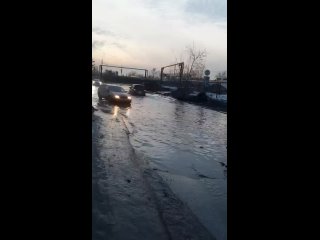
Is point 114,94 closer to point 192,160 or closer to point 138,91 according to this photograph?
point 138,91

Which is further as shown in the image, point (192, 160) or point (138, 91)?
point (138, 91)

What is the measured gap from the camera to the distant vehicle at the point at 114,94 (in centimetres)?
2610

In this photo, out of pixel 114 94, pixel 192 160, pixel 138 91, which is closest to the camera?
pixel 192 160

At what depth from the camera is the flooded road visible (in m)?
5.91

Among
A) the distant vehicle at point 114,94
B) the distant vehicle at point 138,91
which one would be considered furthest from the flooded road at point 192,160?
the distant vehicle at point 138,91

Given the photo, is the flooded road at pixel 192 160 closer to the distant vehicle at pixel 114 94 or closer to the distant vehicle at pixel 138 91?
the distant vehicle at pixel 114 94

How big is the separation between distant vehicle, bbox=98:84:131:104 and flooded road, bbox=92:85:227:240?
28.3 feet

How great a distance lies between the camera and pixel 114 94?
87.2 ft

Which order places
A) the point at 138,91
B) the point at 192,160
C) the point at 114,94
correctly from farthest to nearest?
1. the point at 138,91
2. the point at 114,94
3. the point at 192,160

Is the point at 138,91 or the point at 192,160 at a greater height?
the point at 138,91

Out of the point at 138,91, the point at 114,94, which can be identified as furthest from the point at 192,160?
the point at 138,91

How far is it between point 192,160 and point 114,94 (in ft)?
58.1

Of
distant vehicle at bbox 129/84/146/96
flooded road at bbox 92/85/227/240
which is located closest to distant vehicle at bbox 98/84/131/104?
flooded road at bbox 92/85/227/240
